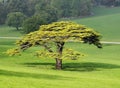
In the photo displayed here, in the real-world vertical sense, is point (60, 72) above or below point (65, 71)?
above

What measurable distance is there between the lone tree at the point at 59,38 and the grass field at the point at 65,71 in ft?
4.78

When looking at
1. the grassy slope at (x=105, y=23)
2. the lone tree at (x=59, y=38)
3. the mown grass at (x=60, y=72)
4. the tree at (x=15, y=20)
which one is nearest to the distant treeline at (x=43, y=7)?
the grassy slope at (x=105, y=23)

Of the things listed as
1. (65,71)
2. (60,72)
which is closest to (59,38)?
(65,71)

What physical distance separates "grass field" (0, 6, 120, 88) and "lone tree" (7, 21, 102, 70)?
1457 millimetres

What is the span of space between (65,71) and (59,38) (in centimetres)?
400

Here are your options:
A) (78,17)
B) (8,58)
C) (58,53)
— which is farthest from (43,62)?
(78,17)

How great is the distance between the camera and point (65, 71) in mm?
36094

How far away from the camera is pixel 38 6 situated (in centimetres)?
14388

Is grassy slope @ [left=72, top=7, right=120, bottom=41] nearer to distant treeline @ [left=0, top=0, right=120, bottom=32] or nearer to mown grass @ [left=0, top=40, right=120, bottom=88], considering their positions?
distant treeline @ [left=0, top=0, right=120, bottom=32]

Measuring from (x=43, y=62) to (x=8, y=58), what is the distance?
186 inches

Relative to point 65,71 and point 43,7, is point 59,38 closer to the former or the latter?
point 65,71

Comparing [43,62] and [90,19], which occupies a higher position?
[43,62]

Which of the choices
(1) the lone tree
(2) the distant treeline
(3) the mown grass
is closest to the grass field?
(3) the mown grass

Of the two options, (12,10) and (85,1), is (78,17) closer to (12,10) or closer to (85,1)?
(85,1)
